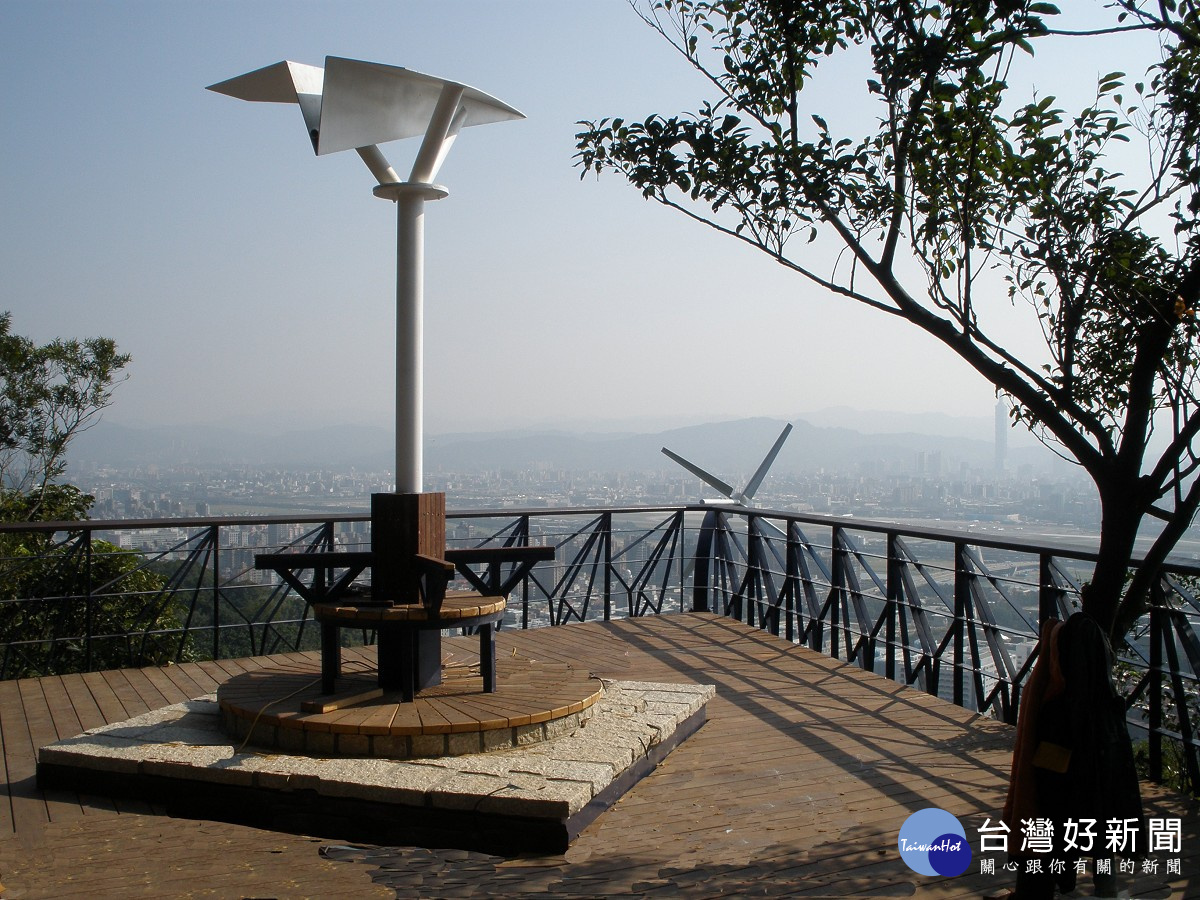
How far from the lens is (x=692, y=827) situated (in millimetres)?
3438

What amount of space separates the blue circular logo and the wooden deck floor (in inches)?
2.0

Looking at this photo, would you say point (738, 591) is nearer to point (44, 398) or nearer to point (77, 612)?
point (77, 612)

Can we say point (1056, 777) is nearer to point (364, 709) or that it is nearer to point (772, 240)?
point (772, 240)

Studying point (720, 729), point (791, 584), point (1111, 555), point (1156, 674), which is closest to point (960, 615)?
point (1156, 674)

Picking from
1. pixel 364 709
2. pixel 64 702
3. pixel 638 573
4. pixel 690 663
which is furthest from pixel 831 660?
pixel 64 702

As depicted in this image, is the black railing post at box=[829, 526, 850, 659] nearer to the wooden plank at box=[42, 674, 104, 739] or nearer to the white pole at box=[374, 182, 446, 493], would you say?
the white pole at box=[374, 182, 446, 493]

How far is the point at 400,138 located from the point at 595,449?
3688 cm

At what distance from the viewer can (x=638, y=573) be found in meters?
8.27

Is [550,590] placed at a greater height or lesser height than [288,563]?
lesser

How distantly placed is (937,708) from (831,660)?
1.22 meters

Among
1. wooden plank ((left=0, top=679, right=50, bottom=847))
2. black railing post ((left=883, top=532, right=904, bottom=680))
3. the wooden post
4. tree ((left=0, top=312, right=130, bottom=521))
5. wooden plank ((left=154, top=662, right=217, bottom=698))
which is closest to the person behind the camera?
wooden plank ((left=0, top=679, right=50, bottom=847))

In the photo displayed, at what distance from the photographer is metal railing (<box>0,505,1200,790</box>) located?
4715 mm

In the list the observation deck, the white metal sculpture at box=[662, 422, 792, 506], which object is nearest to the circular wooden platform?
the observation deck

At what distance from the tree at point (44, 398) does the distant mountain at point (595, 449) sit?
70.4 feet
